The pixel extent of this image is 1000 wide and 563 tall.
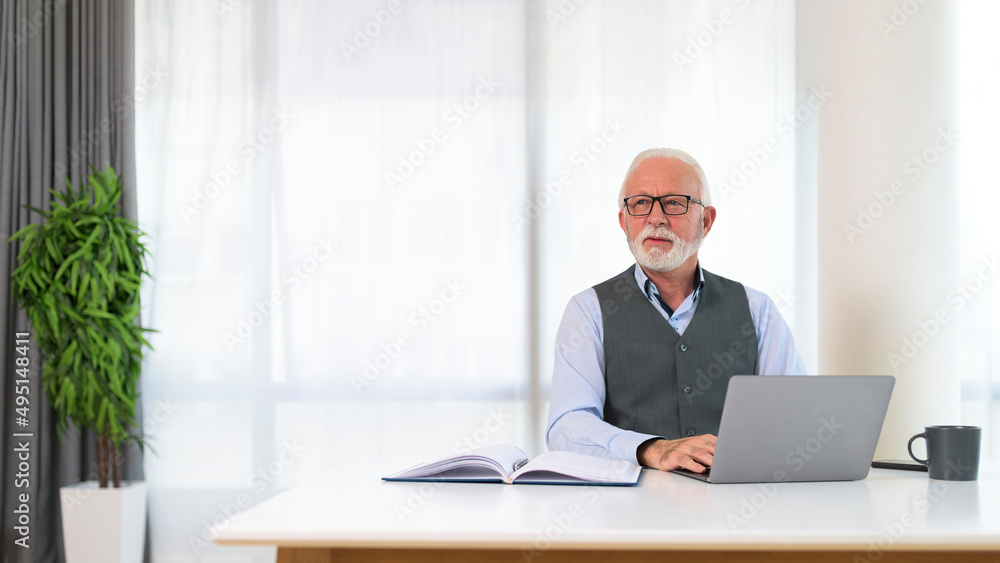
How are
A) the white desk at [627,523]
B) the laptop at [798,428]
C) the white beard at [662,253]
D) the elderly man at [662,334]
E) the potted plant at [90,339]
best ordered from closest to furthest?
the white desk at [627,523], the laptop at [798,428], the elderly man at [662,334], the white beard at [662,253], the potted plant at [90,339]

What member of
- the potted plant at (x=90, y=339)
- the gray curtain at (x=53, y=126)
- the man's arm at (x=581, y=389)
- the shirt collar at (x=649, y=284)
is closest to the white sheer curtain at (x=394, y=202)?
the gray curtain at (x=53, y=126)

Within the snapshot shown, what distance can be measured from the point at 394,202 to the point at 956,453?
7.95ft

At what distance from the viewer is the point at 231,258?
3291mm

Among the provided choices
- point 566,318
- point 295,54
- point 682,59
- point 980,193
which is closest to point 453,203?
point 295,54

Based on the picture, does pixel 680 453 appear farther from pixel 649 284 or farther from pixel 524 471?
pixel 649 284

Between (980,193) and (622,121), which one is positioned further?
(622,121)

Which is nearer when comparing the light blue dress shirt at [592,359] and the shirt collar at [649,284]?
the light blue dress shirt at [592,359]

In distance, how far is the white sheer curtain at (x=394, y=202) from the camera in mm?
3270

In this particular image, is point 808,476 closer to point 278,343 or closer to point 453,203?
point 453,203

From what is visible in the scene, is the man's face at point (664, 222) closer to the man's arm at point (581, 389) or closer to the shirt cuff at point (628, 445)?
the man's arm at point (581, 389)

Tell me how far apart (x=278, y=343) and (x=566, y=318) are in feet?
5.55

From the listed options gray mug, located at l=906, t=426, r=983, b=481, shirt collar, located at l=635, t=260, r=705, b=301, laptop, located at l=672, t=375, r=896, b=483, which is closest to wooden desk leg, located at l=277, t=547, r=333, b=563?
laptop, located at l=672, t=375, r=896, b=483

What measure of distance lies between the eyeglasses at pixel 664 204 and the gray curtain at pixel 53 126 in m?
2.19

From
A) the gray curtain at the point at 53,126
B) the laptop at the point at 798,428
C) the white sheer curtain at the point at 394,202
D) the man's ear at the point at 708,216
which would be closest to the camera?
the laptop at the point at 798,428
